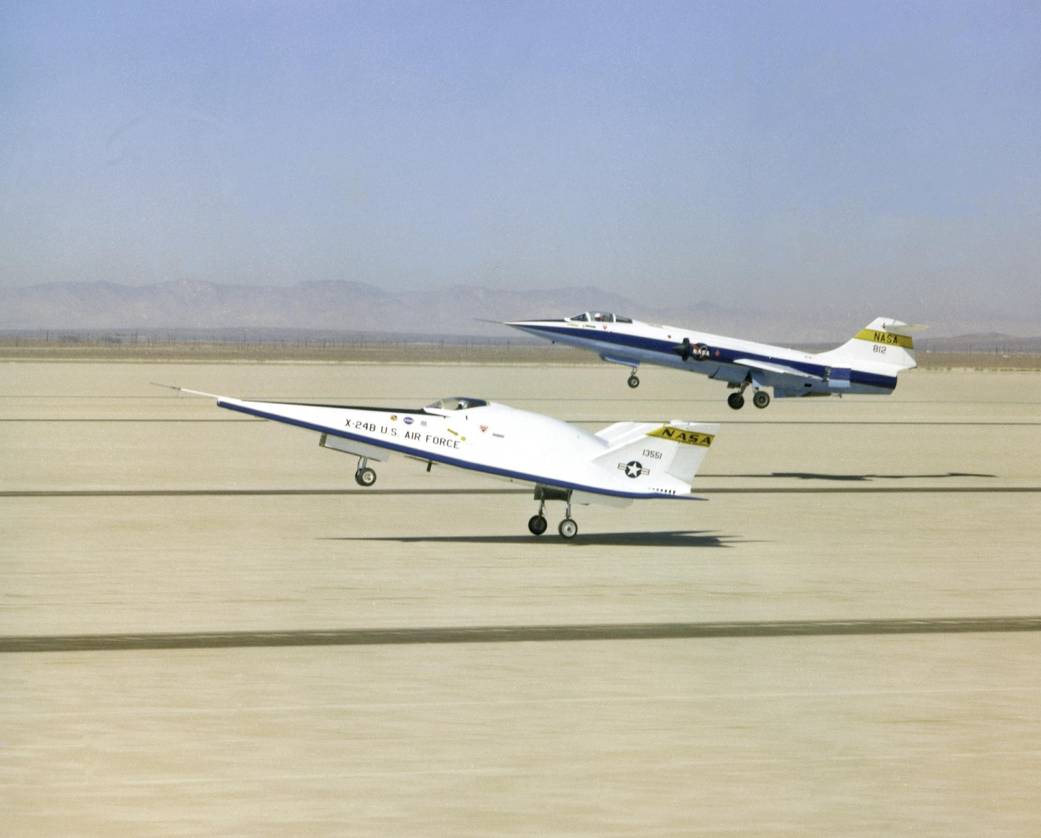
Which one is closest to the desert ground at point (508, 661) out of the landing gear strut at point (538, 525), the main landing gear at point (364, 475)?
the landing gear strut at point (538, 525)

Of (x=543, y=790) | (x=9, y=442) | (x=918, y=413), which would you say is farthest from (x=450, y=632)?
(x=918, y=413)

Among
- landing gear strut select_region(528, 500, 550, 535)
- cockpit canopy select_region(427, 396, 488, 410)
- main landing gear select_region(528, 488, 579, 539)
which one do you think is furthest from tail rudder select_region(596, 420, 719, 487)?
cockpit canopy select_region(427, 396, 488, 410)

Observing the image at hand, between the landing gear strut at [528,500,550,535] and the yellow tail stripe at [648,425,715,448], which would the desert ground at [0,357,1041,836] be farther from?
the yellow tail stripe at [648,425,715,448]

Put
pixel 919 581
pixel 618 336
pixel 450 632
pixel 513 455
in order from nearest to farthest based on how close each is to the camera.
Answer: pixel 450 632 < pixel 919 581 < pixel 513 455 < pixel 618 336

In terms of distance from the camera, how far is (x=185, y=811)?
10.1 metres

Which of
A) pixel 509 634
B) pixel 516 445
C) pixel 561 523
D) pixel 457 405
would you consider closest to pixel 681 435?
pixel 561 523

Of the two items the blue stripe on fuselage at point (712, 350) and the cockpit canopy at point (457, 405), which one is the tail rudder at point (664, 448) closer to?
the cockpit canopy at point (457, 405)

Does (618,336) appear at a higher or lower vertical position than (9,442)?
higher

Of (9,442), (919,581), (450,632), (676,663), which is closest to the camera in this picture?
(676,663)

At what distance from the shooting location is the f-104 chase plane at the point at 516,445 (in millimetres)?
23656

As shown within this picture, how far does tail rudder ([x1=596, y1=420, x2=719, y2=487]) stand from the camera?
23.8 m

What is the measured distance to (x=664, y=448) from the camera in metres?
24.0

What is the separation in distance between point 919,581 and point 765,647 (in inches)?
223

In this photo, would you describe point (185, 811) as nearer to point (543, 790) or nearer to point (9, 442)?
point (543, 790)
